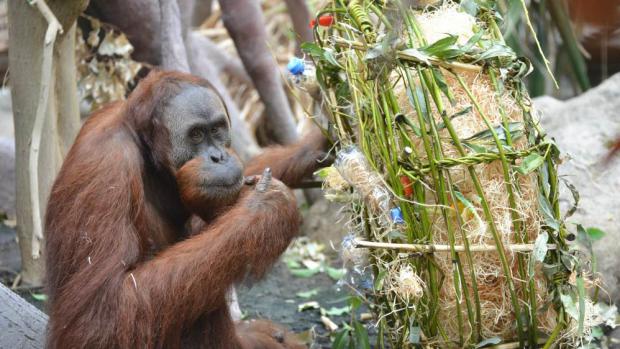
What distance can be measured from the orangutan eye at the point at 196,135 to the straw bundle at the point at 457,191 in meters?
0.68

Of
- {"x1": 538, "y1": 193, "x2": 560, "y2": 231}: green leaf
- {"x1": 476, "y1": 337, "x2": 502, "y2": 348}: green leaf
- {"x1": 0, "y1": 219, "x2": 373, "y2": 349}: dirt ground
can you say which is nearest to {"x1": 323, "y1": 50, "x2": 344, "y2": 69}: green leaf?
{"x1": 538, "y1": 193, "x2": 560, "y2": 231}: green leaf

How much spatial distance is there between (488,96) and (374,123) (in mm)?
403

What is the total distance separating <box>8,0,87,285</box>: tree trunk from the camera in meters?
4.05

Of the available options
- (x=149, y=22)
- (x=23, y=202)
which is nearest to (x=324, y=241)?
(x=149, y=22)

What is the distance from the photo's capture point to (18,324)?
11.6ft

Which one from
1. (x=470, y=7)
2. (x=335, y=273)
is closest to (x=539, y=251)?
(x=470, y=7)

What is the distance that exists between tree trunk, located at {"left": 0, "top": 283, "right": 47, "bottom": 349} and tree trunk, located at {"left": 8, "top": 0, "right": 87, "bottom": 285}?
830 mm

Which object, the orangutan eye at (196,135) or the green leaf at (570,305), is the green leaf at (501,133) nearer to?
the green leaf at (570,305)

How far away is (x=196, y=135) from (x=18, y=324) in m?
1.15

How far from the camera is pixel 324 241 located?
6.50 m

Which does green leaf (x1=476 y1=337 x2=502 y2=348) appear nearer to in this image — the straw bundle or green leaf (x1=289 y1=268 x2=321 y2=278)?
the straw bundle

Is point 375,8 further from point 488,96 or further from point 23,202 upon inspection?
point 23,202

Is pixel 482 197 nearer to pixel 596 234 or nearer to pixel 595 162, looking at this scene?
pixel 596 234

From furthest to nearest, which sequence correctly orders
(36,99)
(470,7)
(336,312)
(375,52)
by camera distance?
(336,312) < (36,99) < (470,7) < (375,52)
